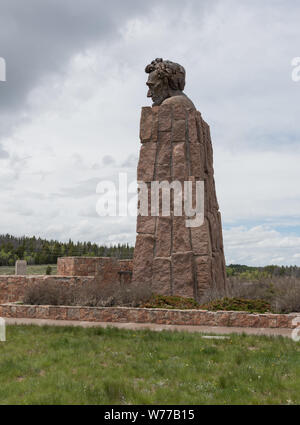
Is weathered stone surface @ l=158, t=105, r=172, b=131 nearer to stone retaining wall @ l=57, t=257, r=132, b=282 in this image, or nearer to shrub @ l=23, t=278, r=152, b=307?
stone retaining wall @ l=57, t=257, r=132, b=282

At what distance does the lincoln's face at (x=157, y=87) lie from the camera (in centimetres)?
1459

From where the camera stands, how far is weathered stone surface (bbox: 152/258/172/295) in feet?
43.1

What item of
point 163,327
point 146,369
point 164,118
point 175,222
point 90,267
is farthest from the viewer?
point 90,267

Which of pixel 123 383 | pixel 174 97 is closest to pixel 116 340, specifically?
pixel 123 383

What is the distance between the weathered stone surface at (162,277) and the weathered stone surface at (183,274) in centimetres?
18

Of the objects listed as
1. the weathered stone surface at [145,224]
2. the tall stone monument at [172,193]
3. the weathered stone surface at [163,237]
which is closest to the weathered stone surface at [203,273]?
the tall stone monument at [172,193]

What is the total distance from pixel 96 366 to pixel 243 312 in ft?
13.6

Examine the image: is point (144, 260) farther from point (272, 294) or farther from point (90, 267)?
point (272, 294)

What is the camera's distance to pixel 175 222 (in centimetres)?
1330

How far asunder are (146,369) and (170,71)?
34.5 feet

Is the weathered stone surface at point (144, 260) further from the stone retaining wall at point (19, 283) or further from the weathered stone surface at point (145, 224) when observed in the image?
the stone retaining wall at point (19, 283)

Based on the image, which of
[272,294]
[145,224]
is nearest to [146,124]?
[145,224]
